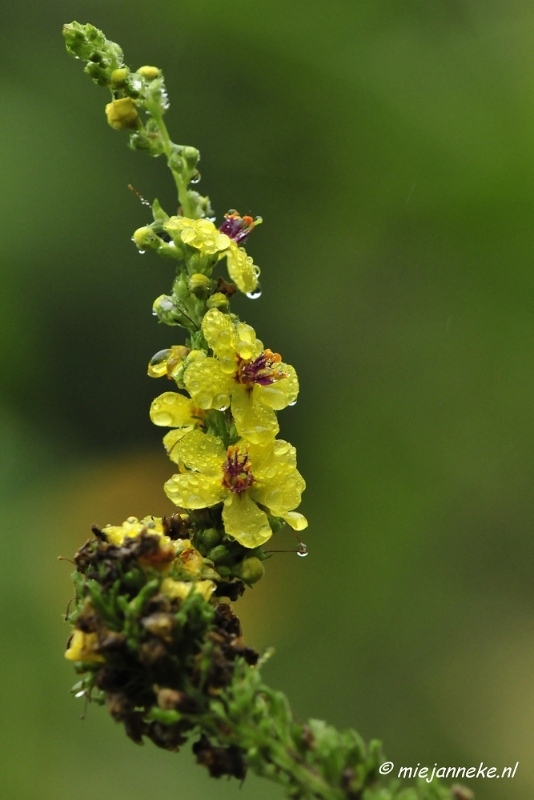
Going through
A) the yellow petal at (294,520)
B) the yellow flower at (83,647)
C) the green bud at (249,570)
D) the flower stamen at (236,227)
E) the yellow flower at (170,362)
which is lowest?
the yellow flower at (83,647)

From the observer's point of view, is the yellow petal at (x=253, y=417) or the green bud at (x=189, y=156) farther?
the green bud at (x=189, y=156)

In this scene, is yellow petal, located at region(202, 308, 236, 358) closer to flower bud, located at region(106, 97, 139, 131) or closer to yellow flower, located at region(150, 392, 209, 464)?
yellow flower, located at region(150, 392, 209, 464)

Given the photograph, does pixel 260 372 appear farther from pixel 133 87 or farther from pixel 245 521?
Answer: pixel 133 87

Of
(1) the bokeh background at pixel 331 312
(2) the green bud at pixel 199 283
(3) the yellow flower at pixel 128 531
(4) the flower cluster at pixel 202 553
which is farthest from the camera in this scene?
(1) the bokeh background at pixel 331 312

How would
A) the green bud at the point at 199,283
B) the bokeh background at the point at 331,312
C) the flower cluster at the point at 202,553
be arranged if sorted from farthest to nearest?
the bokeh background at the point at 331,312 < the green bud at the point at 199,283 < the flower cluster at the point at 202,553

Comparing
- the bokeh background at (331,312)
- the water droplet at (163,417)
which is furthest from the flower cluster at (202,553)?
the bokeh background at (331,312)

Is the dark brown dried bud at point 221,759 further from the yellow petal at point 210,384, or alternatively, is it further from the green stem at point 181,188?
the green stem at point 181,188

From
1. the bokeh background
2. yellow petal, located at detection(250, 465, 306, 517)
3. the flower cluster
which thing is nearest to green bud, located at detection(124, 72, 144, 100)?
the flower cluster

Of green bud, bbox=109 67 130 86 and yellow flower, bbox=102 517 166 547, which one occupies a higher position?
green bud, bbox=109 67 130 86

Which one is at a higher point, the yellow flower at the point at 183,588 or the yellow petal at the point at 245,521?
the yellow petal at the point at 245,521
